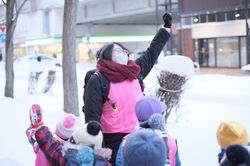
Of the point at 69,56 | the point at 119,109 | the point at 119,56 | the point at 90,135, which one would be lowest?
the point at 90,135

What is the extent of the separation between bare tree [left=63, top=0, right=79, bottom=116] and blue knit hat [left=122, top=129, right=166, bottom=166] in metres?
6.97

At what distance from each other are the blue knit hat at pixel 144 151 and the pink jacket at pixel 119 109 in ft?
3.35

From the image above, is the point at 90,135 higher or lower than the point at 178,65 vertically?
lower

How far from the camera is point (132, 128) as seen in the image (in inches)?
150

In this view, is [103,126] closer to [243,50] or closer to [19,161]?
[19,161]

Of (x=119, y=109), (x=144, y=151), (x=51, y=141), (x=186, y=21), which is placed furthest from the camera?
(x=186, y=21)

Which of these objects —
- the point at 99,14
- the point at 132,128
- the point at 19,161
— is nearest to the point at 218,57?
the point at 99,14

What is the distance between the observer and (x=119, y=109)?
3742 mm

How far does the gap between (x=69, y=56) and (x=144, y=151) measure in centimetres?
713

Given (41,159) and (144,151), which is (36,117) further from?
(144,151)

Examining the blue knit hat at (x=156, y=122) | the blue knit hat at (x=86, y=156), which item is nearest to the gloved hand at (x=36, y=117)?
the blue knit hat at (x=86, y=156)

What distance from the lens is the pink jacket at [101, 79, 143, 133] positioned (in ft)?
12.2

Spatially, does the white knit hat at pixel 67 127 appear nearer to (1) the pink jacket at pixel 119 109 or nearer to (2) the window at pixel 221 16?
(1) the pink jacket at pixel 119 109

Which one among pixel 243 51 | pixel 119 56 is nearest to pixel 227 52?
pixel 243 51
